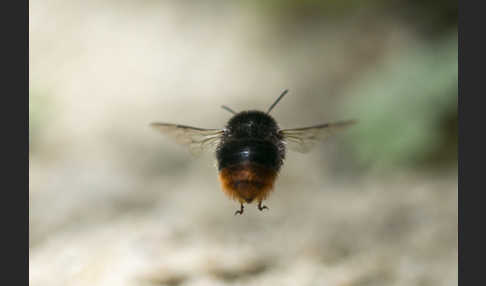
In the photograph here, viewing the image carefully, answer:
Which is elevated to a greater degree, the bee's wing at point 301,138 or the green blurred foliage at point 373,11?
the green blurred foliage at point 373,11

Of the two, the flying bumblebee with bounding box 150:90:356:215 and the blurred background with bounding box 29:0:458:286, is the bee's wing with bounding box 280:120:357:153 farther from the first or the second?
the blurred background with bounding box 29:0:458:286

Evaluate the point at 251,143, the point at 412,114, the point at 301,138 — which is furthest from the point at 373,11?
the point at 251,143

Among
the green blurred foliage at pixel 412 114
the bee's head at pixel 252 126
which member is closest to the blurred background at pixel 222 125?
the green blurred foliage at pixel 412 114

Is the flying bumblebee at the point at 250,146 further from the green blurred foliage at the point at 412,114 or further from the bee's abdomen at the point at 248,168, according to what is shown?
the green blurred foliage at the point at 412,114

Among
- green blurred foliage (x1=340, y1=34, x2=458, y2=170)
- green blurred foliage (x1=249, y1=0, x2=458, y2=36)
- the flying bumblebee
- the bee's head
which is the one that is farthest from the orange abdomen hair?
green blurred foliage (x1=249, y1=0, x2=458, y2=36)

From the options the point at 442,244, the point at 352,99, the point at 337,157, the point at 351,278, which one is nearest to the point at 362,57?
the point at 352,99

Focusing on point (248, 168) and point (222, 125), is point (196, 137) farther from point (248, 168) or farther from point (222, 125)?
point (222, 125)
